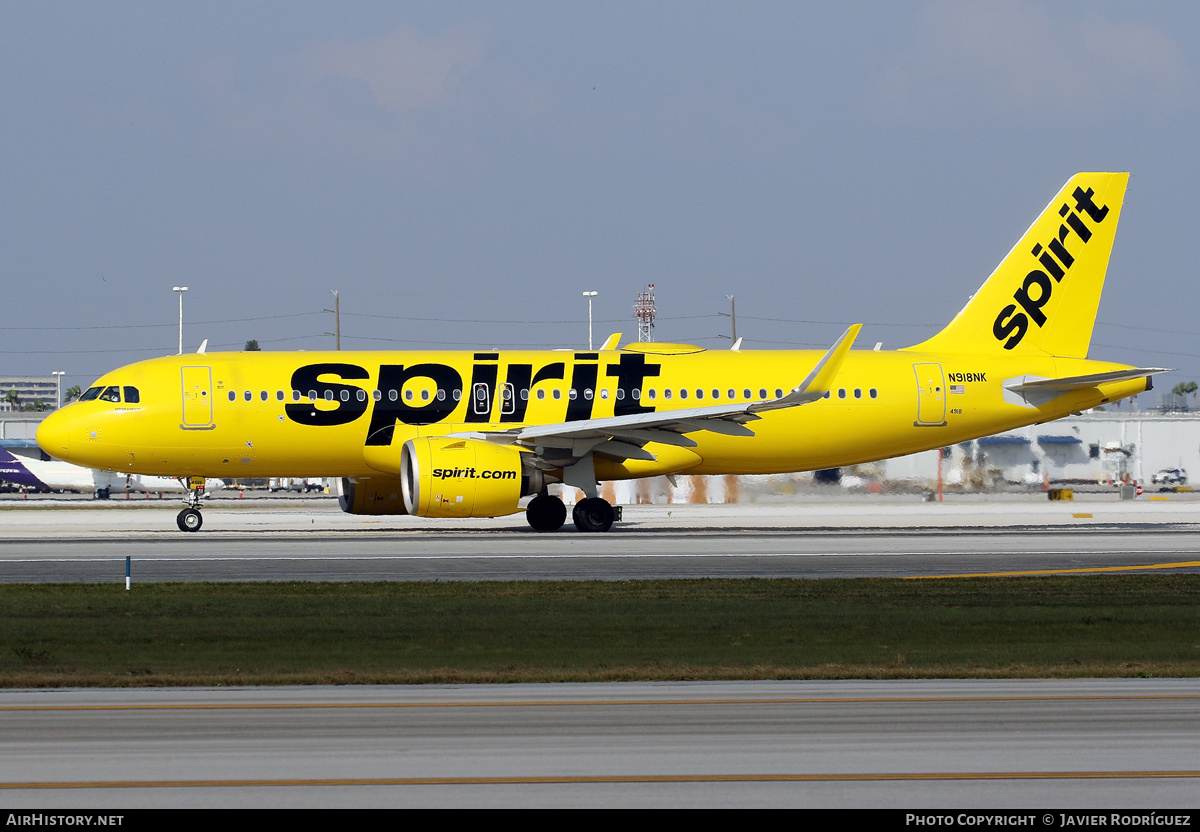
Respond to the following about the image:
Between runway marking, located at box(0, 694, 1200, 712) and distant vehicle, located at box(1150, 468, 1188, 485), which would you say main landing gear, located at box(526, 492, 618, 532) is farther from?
distant vehicle, located at box(1150, 468, 1188, 485)

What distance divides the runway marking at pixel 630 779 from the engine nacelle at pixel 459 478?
21.9 meters

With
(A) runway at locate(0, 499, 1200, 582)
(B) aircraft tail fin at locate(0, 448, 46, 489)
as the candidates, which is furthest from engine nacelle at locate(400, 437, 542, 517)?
(B) aircraft tail fin at locate(0, 448, 46, 489)

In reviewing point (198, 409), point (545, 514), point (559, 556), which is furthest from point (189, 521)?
point (559, 556)

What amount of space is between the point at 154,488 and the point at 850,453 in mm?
44163

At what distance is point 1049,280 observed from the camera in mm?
36000

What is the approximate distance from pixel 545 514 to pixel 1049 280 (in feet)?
50.3

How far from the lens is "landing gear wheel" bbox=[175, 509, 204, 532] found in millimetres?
34281

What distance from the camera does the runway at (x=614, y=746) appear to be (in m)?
7.78

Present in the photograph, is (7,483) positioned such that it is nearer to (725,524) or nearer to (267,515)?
(267,515)

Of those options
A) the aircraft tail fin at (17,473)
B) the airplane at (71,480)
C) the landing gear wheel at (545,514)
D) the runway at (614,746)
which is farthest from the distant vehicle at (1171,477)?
the runway at (614,746)

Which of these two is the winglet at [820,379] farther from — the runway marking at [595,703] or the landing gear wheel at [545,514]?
the runway marking at [595,703]

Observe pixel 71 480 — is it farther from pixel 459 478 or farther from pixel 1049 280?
pixel 1049 280

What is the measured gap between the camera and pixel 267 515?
44.2m

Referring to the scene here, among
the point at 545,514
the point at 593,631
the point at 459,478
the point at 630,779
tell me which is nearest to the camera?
the point at 630,779
